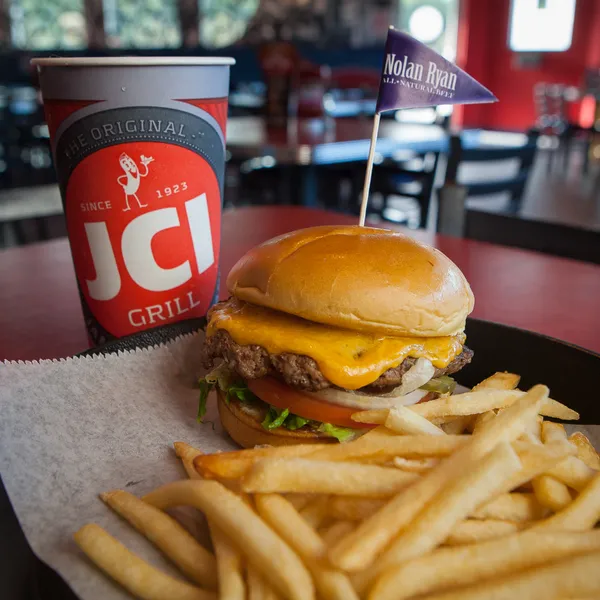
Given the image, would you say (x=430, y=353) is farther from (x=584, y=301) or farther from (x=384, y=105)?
(x=584, y=301)

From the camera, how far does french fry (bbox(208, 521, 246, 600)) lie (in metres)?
0.81

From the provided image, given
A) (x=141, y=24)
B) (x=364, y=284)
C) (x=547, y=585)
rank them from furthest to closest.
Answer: (x=141, y=24)
(x=364, y=284)
(x=547, y=585)

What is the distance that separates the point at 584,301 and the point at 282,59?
4.12 m

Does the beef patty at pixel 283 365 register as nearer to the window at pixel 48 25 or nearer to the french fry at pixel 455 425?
the french fry at pixel 455 425

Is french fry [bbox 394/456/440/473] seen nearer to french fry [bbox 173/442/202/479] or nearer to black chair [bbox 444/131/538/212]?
french fry [bbox 173/442/202/479]

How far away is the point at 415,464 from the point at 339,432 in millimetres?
327

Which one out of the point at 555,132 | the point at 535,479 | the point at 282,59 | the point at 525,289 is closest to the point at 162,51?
the point at 555,132

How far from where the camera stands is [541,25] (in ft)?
53.1

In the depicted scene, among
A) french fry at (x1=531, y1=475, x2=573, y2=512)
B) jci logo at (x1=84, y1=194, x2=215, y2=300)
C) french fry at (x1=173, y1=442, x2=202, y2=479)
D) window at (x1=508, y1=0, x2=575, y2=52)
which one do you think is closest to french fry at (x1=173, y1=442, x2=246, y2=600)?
french fry at (x1=173, y1=442, x2=202, y2=479)

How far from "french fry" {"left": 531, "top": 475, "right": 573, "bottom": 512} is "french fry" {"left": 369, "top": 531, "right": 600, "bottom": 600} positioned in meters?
0.09

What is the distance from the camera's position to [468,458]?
3.08ft

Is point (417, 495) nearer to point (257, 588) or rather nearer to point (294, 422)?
point (257, 588)

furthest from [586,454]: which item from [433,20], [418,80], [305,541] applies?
[433,20]

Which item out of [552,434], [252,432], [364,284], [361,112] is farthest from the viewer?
[361,112]
